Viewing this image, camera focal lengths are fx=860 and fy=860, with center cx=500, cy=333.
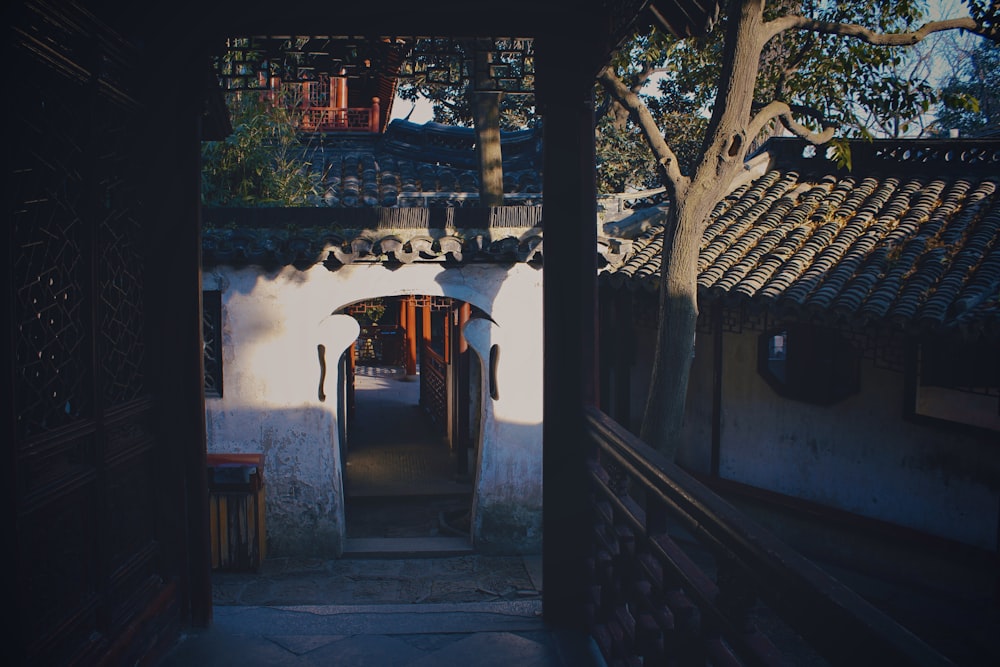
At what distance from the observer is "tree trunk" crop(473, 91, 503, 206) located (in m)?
10.6

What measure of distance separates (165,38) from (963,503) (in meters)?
6.58

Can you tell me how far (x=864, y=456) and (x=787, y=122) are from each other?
119 inches

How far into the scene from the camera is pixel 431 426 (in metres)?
13.3

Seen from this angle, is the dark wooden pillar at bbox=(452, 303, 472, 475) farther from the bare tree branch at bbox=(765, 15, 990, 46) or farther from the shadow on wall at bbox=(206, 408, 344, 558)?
the bare tree branch at bbox=(765, 15, 990, 46)

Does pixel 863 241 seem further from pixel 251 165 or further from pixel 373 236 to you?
pixel 251 165

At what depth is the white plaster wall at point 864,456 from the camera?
22.4 ft

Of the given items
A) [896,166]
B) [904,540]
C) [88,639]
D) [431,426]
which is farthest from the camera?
[431,426]

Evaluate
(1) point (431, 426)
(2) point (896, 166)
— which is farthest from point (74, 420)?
(1) point (431, 426)

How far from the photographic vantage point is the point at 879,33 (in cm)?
659

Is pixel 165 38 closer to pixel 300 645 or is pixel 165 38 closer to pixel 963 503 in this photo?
pixel 300 645

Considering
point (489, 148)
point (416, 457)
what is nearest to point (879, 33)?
point (489, 148)

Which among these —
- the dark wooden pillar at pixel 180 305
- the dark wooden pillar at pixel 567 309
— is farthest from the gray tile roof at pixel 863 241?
the dark wooden pillar at pixel 180 305

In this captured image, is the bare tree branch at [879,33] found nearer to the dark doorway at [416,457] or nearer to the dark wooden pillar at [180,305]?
the dark doorway at [416,457]

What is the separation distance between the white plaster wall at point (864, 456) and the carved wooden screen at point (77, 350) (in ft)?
19.9
